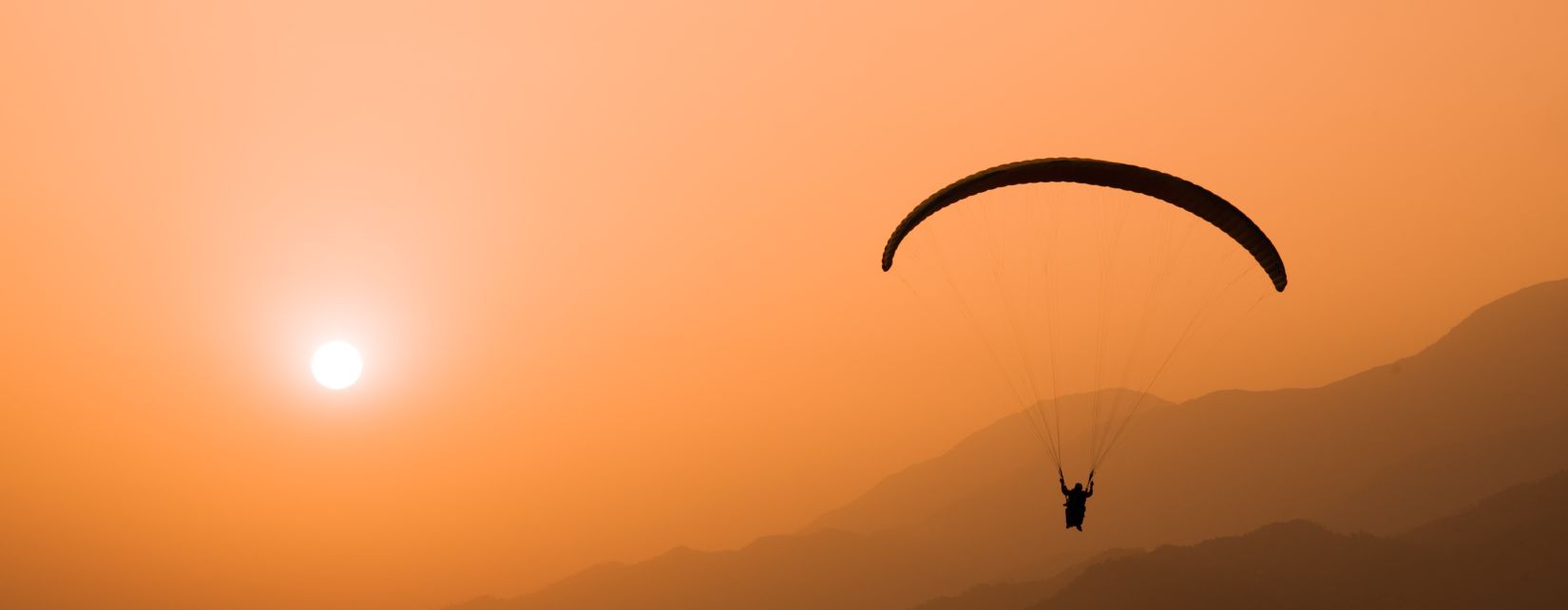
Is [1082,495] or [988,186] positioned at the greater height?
[988,186]

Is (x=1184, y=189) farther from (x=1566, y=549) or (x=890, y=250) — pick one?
(x=1566, y=549)

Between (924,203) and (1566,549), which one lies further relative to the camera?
(1566,549)

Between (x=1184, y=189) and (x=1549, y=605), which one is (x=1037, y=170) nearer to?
(x=1184, y=189)

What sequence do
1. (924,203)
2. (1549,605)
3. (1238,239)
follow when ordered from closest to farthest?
(1238,239) < (924,203) < (1549,605)

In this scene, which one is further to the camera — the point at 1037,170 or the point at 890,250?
the point at 890,250

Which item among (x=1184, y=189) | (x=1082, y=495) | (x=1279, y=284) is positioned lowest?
(x=1082, y=495)

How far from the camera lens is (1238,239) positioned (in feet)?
105

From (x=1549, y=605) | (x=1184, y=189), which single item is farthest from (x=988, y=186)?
(x=1549, y=605)

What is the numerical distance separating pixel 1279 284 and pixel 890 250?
9887 mm

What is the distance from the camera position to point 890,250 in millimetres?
35094

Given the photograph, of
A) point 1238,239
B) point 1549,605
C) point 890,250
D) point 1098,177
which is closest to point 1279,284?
point 1238,239

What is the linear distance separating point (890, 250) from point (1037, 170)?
4686mm

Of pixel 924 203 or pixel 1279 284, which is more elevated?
pixel 924 203

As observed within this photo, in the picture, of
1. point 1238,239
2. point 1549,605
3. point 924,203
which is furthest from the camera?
point 1549,605
